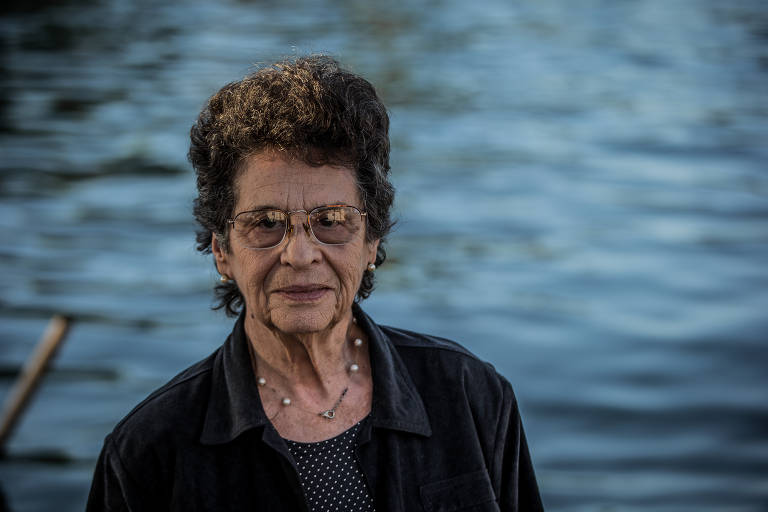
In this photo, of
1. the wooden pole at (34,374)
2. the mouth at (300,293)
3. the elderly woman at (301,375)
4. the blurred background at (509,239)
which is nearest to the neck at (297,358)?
the elderly woman at (301,375)

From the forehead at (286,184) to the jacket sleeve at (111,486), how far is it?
58 centimetres

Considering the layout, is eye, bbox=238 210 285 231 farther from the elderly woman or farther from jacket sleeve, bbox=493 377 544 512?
jacket sleeve, bbox=493 377 544 512

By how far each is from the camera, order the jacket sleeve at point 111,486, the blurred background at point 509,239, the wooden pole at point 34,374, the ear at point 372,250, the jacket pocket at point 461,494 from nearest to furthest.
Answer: the jacket sleeve at point 111,486
the jacket pocket at point 461,494
the ear at point 372,250
the wooden pole at point 34,374
the blurred background at point 509,239

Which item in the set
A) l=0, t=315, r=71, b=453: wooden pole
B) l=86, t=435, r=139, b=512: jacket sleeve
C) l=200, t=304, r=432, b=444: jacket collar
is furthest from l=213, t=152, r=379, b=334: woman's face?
l=0, t=315, r=71, b=453: wooden pole

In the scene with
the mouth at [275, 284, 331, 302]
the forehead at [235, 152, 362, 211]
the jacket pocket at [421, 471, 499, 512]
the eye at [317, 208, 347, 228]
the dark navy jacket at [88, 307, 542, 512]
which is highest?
the forehead at [235, 152, 362, 211]

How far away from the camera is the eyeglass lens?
6.68ft

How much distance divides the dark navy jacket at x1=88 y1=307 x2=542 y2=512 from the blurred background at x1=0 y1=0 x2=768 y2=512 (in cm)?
84

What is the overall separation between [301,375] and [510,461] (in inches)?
20.8

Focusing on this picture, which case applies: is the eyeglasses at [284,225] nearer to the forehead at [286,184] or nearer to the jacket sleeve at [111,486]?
the forehead at [286,184]

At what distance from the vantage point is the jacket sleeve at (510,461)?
2244 mm

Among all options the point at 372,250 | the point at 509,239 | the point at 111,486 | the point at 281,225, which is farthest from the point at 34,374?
the point at 509,239

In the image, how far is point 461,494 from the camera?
2139 mm

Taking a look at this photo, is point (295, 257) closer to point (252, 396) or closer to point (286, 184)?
point (286, 184)

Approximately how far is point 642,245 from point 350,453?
7990 millimetres
